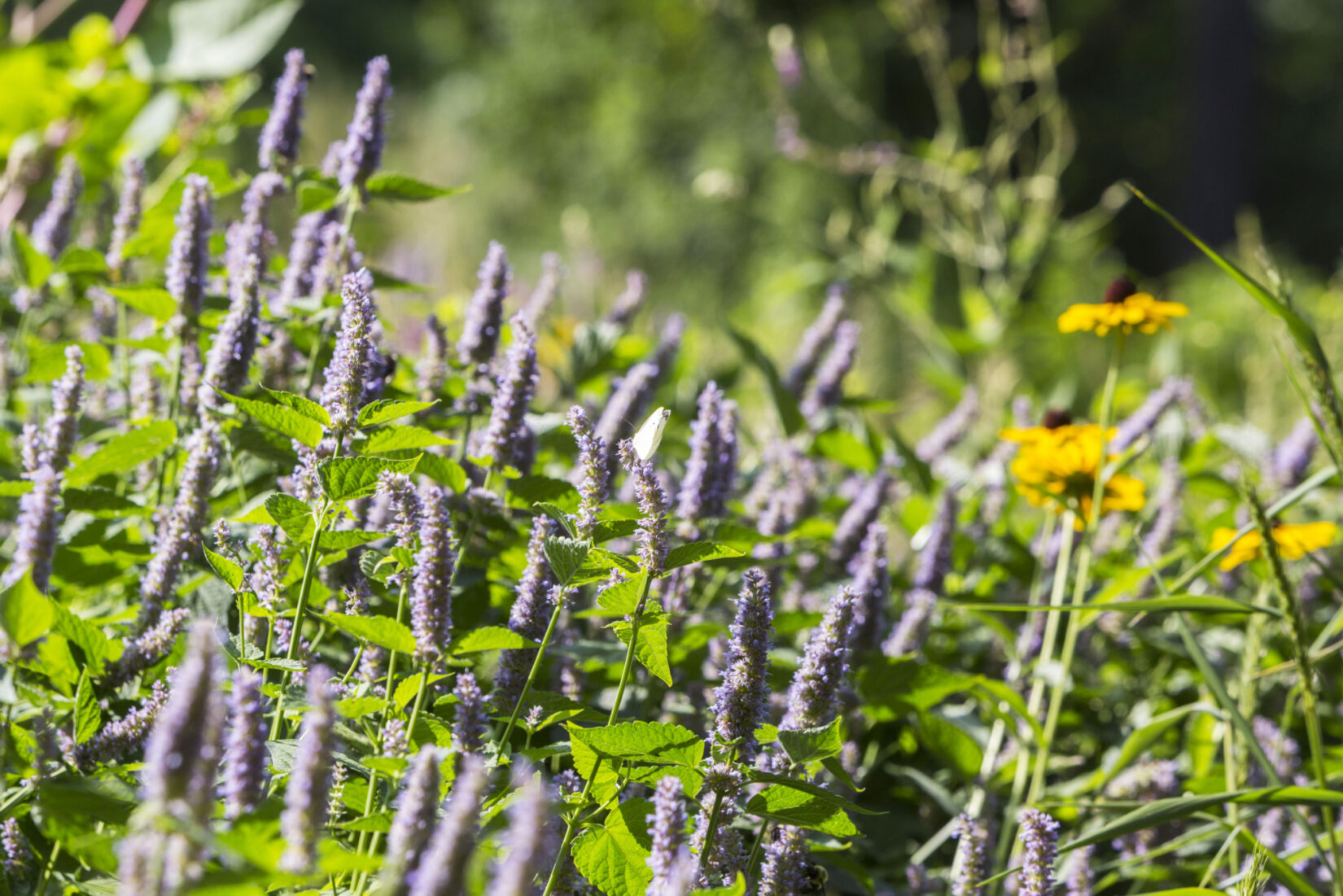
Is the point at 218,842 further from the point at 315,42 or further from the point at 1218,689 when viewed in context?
the point at 315,42

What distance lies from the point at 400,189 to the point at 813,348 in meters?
1.10

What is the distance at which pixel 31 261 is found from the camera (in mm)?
1856

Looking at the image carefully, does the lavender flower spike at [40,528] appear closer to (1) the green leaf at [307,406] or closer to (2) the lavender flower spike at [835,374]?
(1) the green leaf at [307,406]

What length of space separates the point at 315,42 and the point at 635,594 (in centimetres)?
2212

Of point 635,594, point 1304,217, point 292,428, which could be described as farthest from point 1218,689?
point 1304,217

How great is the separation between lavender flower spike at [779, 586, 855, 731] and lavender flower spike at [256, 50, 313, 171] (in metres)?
1.12

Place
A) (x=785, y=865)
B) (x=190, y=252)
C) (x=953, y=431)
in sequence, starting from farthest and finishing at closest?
(x=953, y=431) → (x=190, y=252) → (x=785, y=865)

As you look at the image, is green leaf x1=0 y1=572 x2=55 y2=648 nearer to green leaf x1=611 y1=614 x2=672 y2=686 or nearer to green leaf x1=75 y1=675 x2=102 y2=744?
green leaf x1=75 y1=675 x2=102 y2=744

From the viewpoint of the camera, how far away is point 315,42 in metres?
20.8

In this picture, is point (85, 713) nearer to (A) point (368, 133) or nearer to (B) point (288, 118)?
(A) point (368, 133)

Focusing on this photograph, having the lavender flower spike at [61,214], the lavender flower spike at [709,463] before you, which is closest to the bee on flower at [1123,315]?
the lavender flower spike at [709,463]

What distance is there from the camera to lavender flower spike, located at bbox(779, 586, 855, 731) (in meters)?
1.16

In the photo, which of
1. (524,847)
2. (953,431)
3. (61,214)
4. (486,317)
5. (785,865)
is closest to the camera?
(524,847)

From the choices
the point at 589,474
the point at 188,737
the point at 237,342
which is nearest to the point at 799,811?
the point at 589,474
